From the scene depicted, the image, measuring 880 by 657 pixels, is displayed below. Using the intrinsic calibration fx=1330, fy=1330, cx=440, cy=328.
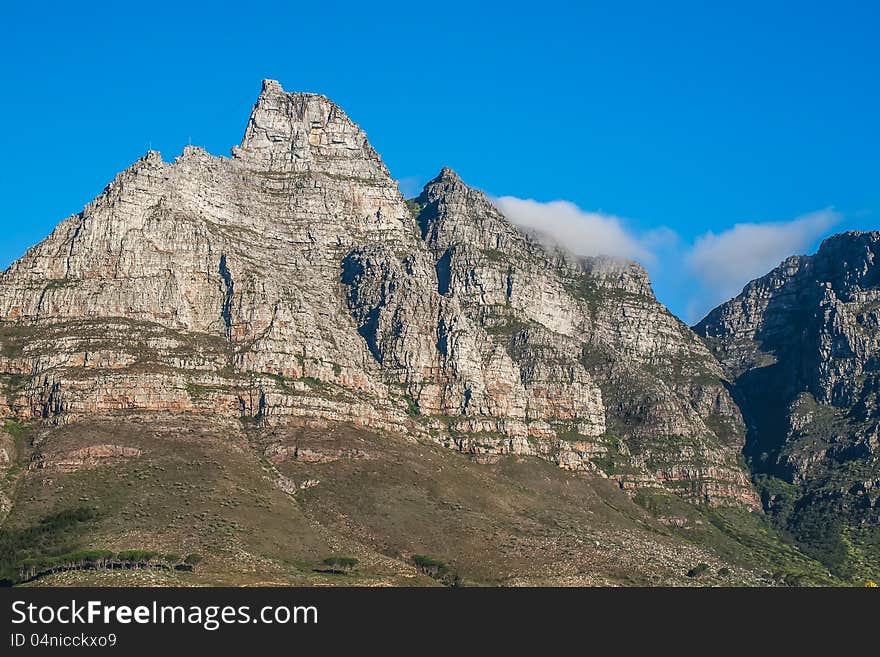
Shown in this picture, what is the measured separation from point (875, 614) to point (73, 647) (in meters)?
81.6

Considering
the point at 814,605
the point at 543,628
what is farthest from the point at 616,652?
the point at 814,605

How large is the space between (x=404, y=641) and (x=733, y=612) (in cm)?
3987

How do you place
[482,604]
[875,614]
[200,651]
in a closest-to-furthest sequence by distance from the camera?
[200,651] → [875,614] → [482,604]

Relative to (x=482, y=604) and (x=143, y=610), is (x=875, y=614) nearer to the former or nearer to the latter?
(x=482, y=604)

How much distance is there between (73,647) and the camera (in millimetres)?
121562

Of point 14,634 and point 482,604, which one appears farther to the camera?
point 482,604

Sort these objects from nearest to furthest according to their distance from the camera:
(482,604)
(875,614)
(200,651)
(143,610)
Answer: (200,651) < (143,610) < (875,614) < (482,604)

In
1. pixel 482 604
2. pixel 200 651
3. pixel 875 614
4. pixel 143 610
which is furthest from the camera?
pixel 482 604

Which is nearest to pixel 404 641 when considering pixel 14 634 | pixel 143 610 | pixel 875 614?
pixel 143 610

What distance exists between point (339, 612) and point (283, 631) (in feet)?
31.0

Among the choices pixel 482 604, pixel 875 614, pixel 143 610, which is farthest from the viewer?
pixel 482 604

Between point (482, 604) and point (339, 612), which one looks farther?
point (482, 604)

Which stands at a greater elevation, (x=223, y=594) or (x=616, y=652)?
(x=223, y=594)

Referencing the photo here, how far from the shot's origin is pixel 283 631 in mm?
126812
